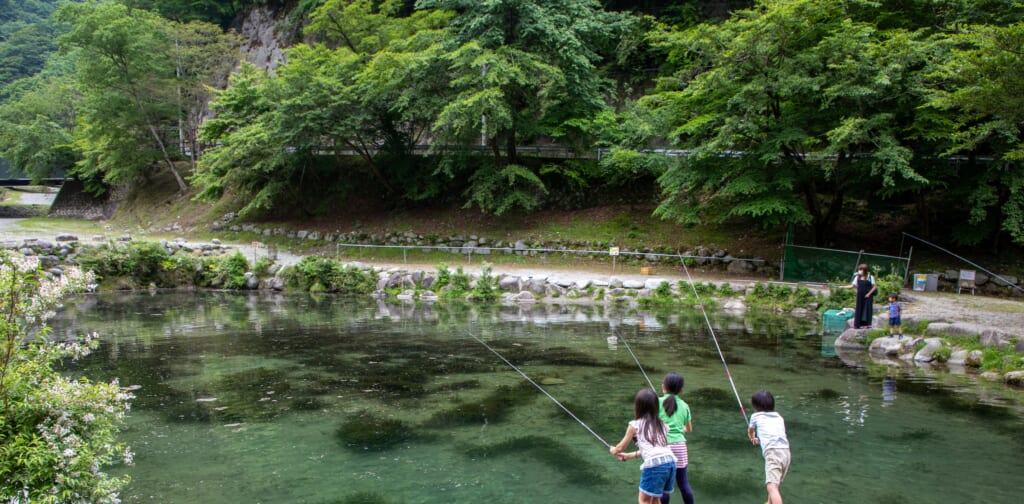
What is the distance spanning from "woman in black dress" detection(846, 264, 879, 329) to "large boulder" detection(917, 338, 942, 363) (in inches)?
51.4

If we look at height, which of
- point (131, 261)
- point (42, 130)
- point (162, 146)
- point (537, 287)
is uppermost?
point (42, 130)

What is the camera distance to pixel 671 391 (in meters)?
5.54

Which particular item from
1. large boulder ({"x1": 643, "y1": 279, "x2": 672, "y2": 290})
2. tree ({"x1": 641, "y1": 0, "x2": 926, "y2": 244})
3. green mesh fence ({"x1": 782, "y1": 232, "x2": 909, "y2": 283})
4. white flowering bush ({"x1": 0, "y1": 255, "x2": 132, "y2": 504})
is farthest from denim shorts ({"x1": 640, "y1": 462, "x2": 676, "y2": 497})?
large boulder ({"x1": 643, "y1": 279, "x2": 672, "y2": 290})

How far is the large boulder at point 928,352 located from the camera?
11.8 metres

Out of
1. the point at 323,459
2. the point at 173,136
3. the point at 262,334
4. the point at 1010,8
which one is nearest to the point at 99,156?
the point at 173,136

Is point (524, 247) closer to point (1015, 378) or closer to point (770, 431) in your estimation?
point (1015, 378)

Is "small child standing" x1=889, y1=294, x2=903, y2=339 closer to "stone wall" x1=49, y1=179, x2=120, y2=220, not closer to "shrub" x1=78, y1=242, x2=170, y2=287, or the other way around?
"shrub" x1=78, y1=242, x2=170, y2=287

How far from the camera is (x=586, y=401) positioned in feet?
30.8

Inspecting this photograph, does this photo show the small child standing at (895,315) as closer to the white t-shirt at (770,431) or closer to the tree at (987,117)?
the tree at (987,117)

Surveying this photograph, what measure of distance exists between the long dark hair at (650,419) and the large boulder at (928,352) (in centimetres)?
929

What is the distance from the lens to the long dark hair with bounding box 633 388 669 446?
16.8 feet

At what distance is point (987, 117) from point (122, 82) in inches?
1548

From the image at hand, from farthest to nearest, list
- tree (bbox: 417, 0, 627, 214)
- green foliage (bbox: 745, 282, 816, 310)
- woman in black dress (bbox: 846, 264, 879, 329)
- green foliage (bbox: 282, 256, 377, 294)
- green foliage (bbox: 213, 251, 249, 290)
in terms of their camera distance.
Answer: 1. green foliage (bbox: 213, 251, 249, 290)
2. tree (bbox: 417, 0, 627, 214)
3. green foliage (bbox: 282, 256, 377, 294)
4. green foliage (bbox: 745, 282, 816, 310)
5. woman in black dress (bbox: 846, 264, 879, 329)

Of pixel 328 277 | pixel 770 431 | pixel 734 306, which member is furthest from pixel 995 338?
pixel 328 277
